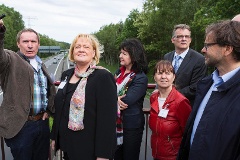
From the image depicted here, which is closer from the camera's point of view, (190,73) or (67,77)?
(67,77)

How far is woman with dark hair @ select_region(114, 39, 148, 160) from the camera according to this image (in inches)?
130

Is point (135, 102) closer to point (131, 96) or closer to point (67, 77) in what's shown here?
point (131, 96)

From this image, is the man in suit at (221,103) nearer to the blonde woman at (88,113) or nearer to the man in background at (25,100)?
the blonde woman at (88,113)

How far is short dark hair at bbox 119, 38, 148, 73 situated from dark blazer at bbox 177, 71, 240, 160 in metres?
1.25

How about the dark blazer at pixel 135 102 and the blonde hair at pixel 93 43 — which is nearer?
the blonde hair at pixel 93 43

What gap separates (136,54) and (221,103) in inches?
57.6

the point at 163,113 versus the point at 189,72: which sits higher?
the point at 189,72

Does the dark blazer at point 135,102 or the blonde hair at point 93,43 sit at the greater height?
the blonde hair at point 93,43

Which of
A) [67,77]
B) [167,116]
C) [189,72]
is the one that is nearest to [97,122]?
[67,77]

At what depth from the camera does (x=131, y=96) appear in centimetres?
325

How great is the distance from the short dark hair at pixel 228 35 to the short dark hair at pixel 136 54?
123 cm

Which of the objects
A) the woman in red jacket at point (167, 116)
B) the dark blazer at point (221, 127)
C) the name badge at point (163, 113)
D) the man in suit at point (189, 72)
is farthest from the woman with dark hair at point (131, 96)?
the dark blazer at point (221, 127)

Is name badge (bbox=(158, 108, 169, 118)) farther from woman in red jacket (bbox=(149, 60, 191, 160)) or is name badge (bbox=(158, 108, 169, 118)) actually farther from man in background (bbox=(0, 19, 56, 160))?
man in background (bbox=(0, 19, 56, 160))

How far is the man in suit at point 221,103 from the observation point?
2.09m
